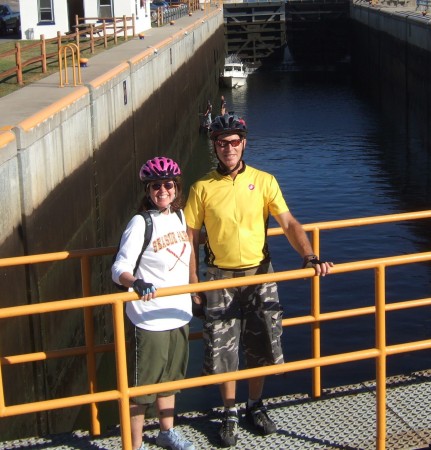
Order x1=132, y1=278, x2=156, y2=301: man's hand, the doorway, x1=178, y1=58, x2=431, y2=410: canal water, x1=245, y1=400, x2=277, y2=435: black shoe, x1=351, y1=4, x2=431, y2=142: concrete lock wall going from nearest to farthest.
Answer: x1=132, y1=278, x2=156, y2=301: man's hand, x1=245, y1=400, x2=277, y2=435: black shoe, x1=178, y1=58, x2=431, y2=410: canal water, x1=351, y1=4, x2=431, y2=142: concrete lock wall, the doorway

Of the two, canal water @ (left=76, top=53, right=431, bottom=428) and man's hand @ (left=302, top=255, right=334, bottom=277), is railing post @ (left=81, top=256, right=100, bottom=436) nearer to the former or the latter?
man's hand @ (left=302, top=255, right=334, bottom=277)

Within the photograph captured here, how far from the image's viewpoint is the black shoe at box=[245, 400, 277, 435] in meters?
5.42

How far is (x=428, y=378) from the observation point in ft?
20.4

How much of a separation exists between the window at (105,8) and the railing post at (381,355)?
101 feet

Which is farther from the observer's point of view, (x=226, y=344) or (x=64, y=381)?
(x=64, y=381)

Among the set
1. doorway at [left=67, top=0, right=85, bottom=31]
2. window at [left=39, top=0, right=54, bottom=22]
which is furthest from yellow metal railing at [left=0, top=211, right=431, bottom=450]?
doorway at [left=67, top=0, right=85, bottom=31]

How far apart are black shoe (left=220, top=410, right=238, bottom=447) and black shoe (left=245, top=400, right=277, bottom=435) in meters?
0.16

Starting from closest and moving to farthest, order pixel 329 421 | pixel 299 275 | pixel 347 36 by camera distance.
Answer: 1. pixel 299 275
2. pixel 329 421
3. pixel 347 36

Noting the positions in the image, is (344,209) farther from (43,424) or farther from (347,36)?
(347,36)

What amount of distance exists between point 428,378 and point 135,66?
1654 centimetres

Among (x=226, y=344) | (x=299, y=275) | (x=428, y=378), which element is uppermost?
(x=299, y=275)

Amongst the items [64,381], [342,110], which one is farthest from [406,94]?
[64,381]

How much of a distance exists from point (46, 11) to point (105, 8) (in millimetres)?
2119

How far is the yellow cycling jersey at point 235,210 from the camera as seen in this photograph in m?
5.12
